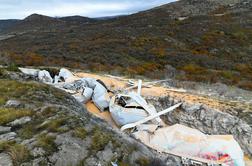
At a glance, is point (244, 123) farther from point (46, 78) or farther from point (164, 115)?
point (46, 78)

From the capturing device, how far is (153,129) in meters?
10.7

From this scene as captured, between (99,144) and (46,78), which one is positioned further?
(46,78)

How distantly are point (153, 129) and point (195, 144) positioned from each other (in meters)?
1.41

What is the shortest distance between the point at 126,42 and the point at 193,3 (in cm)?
4147

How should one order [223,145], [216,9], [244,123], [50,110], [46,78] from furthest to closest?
1. [216,9]
2. [46,78]
3. [244,123]
4. [223,145]
5. [50,110]

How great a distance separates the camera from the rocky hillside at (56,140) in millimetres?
6438

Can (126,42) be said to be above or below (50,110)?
below

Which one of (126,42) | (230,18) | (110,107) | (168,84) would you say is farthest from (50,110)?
(230,18)

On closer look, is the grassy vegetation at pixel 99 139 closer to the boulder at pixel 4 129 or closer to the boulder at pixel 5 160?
the boulder at pixel 5 160

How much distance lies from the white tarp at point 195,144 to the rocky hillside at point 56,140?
80 centimetres

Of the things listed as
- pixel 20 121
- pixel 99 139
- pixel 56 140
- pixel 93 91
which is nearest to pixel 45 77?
pixel 93 91

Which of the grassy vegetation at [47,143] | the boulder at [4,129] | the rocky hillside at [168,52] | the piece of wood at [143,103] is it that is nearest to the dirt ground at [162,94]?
the piece of wood at [143,103]

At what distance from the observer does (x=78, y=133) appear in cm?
731

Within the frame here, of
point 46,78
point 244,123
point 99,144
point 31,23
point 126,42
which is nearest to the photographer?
point 99,144
